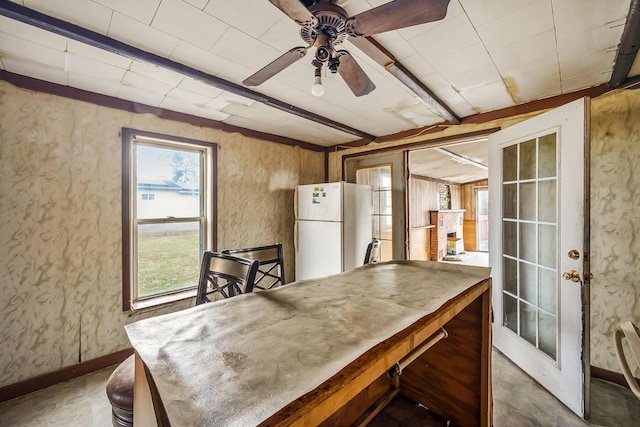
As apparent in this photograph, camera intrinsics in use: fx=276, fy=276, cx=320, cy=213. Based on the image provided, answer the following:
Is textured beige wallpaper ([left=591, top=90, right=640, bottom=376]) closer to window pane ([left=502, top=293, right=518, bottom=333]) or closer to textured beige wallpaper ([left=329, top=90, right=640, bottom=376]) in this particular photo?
textured beige wallpaper ([left=329, top=90, right=640, bottom=376])

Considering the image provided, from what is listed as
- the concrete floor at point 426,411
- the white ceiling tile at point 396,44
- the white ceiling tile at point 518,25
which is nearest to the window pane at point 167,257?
the concrete floor at point 426,411

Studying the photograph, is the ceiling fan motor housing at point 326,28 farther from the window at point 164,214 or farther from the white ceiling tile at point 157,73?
the window at point 164,214

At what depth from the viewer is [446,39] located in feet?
5.11

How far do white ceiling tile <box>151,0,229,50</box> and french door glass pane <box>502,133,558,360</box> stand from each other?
2291mm

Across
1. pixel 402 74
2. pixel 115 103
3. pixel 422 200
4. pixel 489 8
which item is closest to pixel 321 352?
pixel 489 8

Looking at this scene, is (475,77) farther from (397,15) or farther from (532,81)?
(397,15)

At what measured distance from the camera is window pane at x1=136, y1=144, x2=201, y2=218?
99.9 inches

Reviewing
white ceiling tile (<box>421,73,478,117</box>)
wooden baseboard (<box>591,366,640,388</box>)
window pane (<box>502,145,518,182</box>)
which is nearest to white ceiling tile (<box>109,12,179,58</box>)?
white ceiling tile (<box>421,73,478,117</box>)

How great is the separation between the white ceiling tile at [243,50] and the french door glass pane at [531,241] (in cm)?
203

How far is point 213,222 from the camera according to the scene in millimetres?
2902

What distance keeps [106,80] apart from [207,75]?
77 cm

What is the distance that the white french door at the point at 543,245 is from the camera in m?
1.72

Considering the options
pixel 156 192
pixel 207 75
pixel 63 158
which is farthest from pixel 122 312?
pixel 207 75

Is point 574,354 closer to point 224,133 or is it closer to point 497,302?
point 497,302
